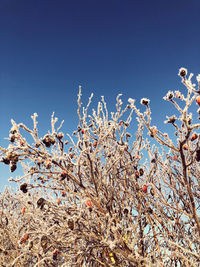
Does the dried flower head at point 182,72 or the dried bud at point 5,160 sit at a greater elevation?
the dried flower head at point 182,72

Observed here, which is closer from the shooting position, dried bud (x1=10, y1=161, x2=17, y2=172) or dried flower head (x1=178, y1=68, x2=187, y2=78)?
dried flower head (x1=178, y1=68, x2=187, y2=78)

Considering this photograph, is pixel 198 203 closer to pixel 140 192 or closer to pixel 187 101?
pixel 140 192

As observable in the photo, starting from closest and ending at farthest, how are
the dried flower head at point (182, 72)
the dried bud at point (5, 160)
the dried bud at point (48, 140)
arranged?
the dried flower head at point (182, 72) → the dried bud at point (5, 160) → the dried bud at point (48, 140)

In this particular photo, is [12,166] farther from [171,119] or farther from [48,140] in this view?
[171,119]

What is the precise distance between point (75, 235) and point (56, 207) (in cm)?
35

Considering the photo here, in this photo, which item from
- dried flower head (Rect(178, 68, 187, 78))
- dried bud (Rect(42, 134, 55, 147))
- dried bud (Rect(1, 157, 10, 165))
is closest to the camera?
dried flower head (Rect(178, 68, 187, 78))

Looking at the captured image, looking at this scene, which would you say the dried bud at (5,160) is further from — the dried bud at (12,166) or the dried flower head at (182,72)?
the dried flower head at (182,72)

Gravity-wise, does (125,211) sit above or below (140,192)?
below

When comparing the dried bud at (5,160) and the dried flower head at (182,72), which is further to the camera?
the dried bud at (5,160)


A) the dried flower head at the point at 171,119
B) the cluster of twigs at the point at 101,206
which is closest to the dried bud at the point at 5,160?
the cluster of twigs at the point at 101,206

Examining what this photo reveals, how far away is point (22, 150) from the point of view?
2.02 m

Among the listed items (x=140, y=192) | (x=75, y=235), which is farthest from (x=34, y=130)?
(x=140, y=192)

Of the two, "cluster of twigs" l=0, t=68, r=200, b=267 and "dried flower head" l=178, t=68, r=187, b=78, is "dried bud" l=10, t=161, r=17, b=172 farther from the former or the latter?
"dried flower head" l=178, t=68, r=187, b=78

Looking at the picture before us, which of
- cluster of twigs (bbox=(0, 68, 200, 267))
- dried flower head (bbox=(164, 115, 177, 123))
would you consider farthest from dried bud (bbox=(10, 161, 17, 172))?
dried flower head (bbox=(164, 115, 177, 123))
